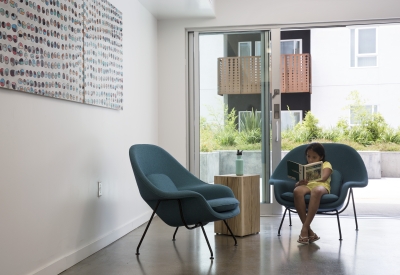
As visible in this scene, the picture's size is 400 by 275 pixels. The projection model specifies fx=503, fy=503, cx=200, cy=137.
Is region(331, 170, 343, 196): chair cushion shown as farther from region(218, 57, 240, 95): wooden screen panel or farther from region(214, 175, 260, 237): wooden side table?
region(218, 57, 240, 95): wooden screen panel

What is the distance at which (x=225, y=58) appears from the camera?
6.11 metres

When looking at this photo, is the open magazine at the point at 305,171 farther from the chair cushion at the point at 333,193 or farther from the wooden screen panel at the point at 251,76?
the wooden screen panel at the point at 251,76

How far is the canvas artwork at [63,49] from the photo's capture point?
2.76 m

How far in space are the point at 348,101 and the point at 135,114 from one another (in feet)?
29.6

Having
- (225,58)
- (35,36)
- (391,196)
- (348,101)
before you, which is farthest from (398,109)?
(35,36)

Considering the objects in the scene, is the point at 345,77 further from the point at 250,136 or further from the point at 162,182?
the point at 162,182

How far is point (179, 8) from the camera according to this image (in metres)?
5.57

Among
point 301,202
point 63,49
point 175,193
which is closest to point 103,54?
point 63,49

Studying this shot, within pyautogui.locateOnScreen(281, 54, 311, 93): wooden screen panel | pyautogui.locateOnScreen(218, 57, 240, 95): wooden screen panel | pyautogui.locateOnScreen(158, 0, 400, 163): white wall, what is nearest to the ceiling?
pyautogui.locateOnScreen(158, 0, 400, 163): white wall

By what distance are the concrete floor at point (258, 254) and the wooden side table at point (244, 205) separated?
0.09 m

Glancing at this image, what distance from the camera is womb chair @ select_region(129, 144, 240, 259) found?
148 inches

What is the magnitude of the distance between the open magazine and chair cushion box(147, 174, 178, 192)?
1.06 m

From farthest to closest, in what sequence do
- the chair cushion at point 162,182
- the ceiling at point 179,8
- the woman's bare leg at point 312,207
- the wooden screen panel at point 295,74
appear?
the wooden screen panel at point 295,74 < the ceiling at point 179,8 < the woman's bare leg at point 312,207 < the chair cushion at point 162,182

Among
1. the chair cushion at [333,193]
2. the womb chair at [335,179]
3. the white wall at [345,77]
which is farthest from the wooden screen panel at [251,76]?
the white wall at [345,77]
